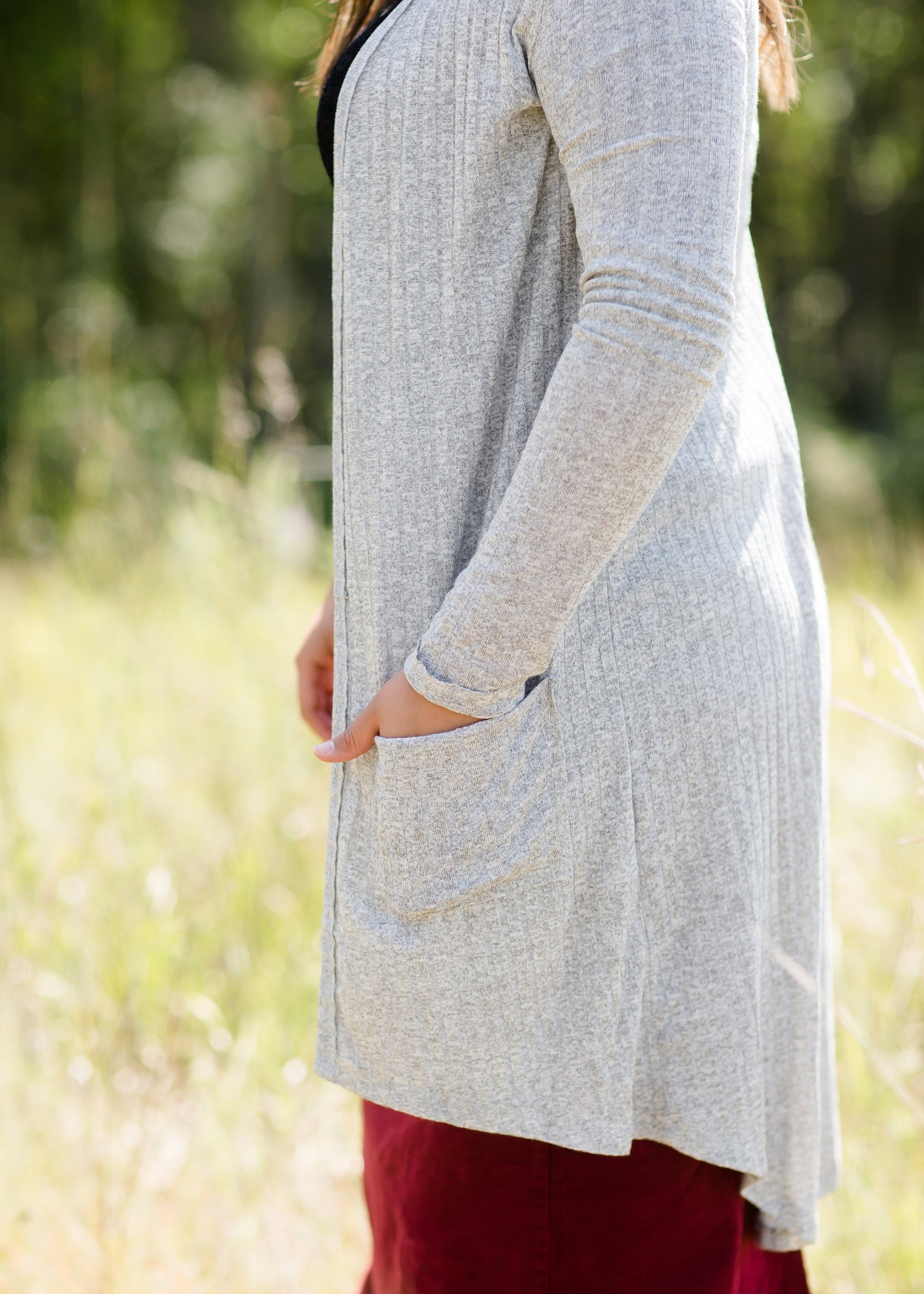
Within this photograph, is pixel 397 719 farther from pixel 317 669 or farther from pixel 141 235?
pixel 141 235

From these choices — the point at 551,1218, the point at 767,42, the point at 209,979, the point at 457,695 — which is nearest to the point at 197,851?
the point at 209,979

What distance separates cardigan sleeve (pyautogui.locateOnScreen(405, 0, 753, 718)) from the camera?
2.56 feet

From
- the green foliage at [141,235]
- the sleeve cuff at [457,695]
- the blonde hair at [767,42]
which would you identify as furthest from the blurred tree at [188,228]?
the sleeve cuff at [457,695]

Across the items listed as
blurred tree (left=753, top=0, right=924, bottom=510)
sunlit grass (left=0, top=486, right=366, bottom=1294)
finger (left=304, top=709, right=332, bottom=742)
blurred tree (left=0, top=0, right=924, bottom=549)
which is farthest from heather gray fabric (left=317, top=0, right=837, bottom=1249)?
blurred tree (left=753, top=0, right=924, bottom=510)

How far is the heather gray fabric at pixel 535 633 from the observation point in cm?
83

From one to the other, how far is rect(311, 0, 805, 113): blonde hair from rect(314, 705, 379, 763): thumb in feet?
1.90

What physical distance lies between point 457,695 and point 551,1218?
48cm

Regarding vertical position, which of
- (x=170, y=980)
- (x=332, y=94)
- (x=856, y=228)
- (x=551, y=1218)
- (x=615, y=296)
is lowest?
(x=170, y=980)

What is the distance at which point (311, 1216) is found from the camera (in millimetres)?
1658

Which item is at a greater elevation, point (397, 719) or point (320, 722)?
point (397, 719)

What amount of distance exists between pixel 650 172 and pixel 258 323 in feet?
28.0

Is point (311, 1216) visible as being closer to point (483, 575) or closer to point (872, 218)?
point (483, 575)

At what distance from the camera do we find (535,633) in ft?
2.77

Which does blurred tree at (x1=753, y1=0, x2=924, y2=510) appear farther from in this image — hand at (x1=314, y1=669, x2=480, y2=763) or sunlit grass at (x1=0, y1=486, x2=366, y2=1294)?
hand at (x1=314, y1=669, x2=480, y2=763)
